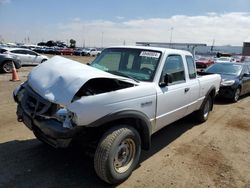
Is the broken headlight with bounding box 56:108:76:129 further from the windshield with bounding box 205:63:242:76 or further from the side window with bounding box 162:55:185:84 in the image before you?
the windshield with bounding box 205:63:242:76

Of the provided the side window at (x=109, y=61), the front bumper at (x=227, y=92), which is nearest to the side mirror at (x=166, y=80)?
the side window at (x=109, y=61)

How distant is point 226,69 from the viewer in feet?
37.3

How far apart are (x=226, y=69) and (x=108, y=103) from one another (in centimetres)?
898

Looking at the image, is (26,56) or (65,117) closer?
(65,117)

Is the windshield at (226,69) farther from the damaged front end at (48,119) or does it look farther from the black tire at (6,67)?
the black tire at (6,67)

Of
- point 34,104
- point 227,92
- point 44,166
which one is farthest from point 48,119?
point 227,92

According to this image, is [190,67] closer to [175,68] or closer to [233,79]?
[175,68]

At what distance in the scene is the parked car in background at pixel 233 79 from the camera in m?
10.2

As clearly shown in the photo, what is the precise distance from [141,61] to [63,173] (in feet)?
7.47

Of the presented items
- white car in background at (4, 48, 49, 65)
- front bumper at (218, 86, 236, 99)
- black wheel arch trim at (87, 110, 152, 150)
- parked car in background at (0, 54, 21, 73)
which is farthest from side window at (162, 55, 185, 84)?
white car in background at (4, 48, 49, 65)

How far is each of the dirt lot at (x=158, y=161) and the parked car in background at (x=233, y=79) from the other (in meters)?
3.68

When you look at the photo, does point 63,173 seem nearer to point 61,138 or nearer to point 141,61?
point 61,138

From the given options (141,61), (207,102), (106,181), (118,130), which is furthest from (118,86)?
(207,102)

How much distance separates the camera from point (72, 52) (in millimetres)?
53531
